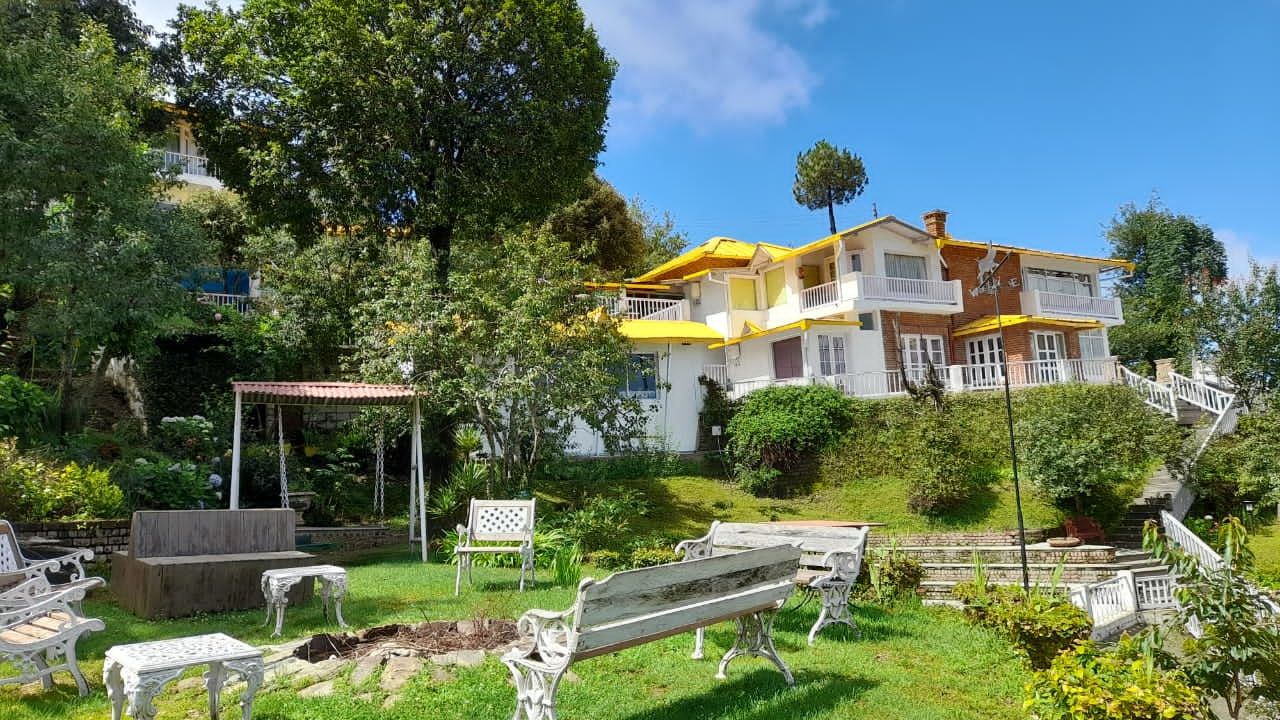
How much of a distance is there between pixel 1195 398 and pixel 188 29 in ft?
93.3

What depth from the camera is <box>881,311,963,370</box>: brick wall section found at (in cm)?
2697

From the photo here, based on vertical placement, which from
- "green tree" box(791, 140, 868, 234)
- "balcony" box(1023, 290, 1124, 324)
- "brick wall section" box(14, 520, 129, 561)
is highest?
"green tree" box(791, 140, 868, 234)

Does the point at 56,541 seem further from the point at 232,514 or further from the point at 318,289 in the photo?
the point at 318,289

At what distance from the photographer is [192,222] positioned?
16219mm

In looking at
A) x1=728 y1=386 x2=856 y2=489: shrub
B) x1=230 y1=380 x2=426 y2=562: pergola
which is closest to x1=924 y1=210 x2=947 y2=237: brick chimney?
x1=728 y1=386 x2=856 y2=489: shrub

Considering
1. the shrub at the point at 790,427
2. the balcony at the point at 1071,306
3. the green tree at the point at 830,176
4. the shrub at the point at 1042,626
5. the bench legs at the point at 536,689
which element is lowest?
the shrub at the point at 1042,626

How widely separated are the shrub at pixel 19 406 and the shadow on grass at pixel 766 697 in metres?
13.2

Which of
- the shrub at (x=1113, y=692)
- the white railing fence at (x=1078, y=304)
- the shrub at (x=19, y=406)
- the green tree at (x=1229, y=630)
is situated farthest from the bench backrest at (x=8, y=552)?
the white railing fence at (x=1078, y=304)

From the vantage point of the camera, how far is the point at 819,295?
90.0 feet

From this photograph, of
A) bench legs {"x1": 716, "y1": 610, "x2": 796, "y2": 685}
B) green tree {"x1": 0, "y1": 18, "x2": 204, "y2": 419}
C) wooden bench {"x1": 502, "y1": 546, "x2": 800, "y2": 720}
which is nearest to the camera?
wooden bench {"x1": 502, "y1": 546, "x2": 800, "y2": 720}

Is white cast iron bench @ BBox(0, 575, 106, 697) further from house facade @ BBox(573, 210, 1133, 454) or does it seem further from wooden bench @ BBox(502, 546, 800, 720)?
house facade @ BBox(573, 210, 1133, 454)

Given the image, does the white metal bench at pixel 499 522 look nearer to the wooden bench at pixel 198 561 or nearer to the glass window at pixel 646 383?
the wooden bench at pixel 198 561

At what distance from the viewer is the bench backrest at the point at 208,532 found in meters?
8.32

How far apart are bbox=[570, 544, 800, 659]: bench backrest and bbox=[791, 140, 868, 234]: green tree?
124 ft
